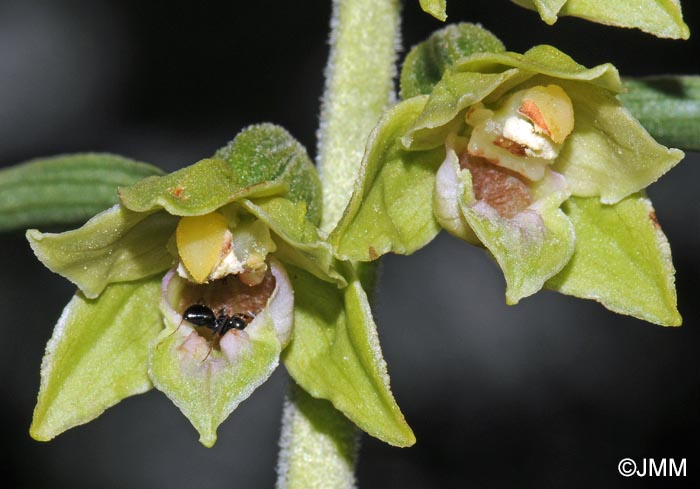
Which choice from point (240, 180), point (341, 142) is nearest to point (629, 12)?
point (341, 142)

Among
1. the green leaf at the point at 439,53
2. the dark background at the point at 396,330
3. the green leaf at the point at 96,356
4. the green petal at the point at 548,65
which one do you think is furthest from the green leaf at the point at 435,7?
the dark background at the point at 396,330

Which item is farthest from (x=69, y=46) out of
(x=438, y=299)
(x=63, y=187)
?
(x=63, y=187)

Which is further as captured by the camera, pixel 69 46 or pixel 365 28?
pixel 69 46

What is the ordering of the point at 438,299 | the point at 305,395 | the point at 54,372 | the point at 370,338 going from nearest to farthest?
the point at 370,338 → the point at 54,372 → the point at 305,395 → the point at 438,299

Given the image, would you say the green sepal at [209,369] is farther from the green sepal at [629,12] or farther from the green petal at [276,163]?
the green sepal at [629,12]

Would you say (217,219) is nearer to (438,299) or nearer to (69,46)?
(438,299)

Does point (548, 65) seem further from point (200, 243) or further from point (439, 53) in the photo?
point (200, 243)
